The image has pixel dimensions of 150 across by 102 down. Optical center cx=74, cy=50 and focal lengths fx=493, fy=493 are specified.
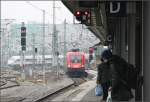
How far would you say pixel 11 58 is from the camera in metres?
96.8

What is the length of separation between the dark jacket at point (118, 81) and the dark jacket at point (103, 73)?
1.95 m

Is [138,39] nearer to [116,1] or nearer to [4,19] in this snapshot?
[116,1]

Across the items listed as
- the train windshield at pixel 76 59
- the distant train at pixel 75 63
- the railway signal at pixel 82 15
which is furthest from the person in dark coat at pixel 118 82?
the train windshield at pixel 76 59

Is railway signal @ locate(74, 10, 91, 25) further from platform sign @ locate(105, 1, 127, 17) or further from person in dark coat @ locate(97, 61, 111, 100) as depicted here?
platform sign @ locate(105, 1, 127, 17)

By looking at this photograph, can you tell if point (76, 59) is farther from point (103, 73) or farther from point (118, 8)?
point (118, 8)

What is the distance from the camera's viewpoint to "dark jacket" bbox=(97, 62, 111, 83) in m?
10.3

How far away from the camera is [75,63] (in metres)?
58.9

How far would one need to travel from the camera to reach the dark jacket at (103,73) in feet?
33.9

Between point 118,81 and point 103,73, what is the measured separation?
2.53 meters

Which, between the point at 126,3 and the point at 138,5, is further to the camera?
the point at 138,5

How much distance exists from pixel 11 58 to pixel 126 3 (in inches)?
3440

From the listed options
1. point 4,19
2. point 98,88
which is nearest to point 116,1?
point 98,88

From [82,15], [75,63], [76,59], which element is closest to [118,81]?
[82,15]

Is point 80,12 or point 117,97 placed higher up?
point 80,12
